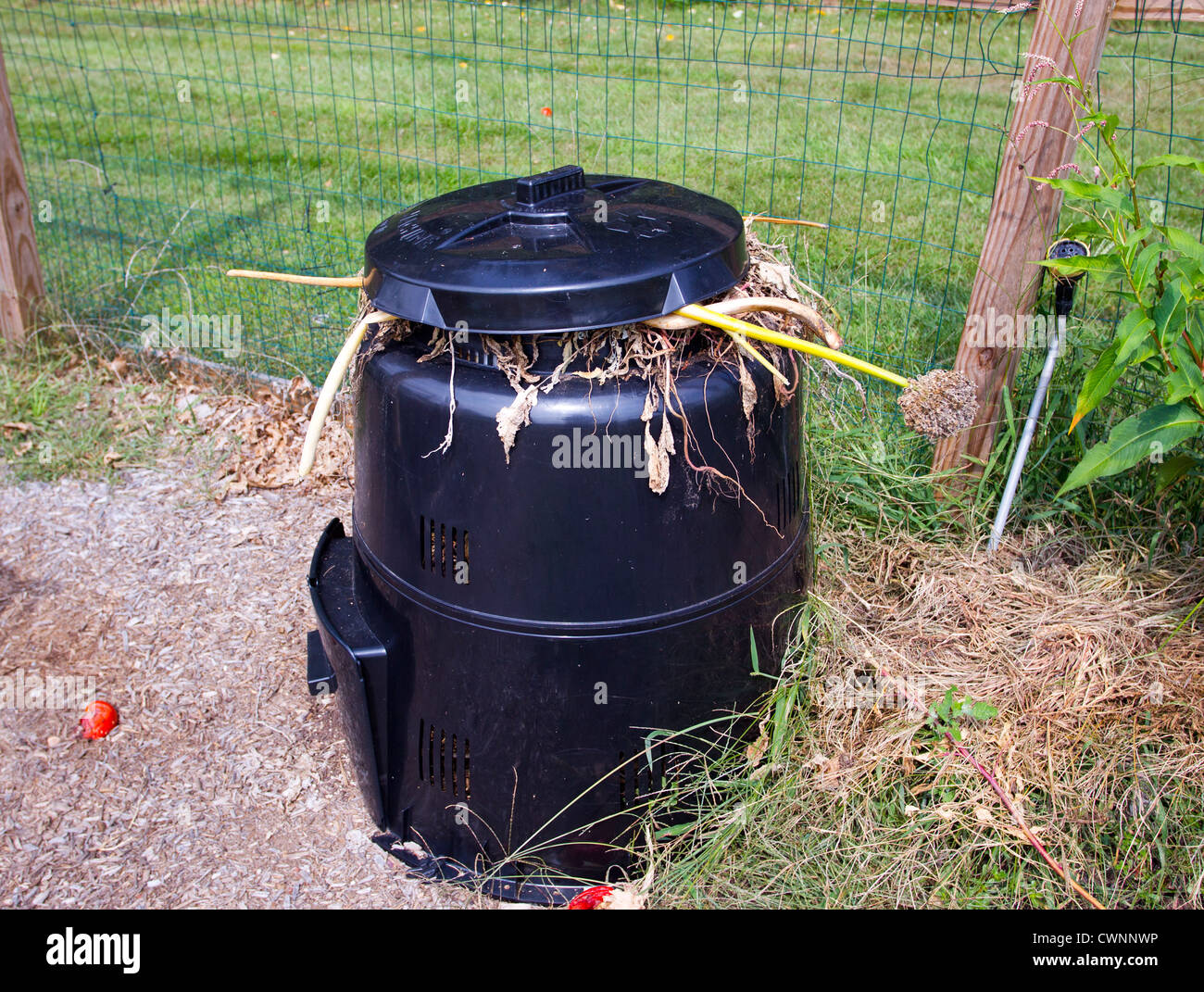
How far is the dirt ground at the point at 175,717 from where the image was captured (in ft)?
7.66

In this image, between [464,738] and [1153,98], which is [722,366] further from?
[1153,98]

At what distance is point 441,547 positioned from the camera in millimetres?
1957

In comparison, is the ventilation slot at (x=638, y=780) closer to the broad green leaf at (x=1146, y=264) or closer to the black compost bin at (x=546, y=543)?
the black compost bin at (x=546, y=543)

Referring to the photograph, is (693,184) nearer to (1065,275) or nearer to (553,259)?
→ (1065,275)

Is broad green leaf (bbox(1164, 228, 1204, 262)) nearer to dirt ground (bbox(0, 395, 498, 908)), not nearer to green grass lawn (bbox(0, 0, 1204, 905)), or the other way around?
green grass lawn (bbox(0, 0, 1204, 905))

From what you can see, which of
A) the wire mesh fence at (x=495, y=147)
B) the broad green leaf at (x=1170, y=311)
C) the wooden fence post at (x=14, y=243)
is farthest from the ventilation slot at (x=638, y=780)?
the wooden fence post at (x=14, y=243)

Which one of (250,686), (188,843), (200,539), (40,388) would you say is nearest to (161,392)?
(40,388)

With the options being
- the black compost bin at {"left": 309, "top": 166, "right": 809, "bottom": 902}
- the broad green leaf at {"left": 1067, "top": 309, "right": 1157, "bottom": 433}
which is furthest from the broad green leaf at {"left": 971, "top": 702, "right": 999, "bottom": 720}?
the broad green leaf at {"left": 1067, "top": 309, "right": 1157, "bottom": 433}

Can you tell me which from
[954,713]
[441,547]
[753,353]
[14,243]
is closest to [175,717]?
[441,547]

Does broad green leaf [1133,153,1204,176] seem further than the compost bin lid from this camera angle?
Yes

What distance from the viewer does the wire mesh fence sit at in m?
3.99

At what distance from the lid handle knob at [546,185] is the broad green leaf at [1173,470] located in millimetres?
1628

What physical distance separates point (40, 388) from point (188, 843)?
2.44 meters

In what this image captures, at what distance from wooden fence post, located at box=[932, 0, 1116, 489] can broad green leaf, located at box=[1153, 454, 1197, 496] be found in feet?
1.53
